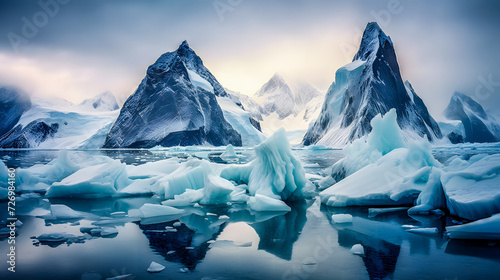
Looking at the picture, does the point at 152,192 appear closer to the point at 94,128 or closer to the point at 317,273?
the point at 317,273

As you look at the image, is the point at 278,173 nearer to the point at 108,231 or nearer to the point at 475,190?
the point at 475,190

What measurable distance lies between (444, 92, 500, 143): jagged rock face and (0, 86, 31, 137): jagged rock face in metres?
121

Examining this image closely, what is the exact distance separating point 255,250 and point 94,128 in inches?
3376

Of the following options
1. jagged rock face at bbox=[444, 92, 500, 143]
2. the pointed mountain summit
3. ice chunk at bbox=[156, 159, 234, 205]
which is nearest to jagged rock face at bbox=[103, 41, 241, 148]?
the pointed mountain summit

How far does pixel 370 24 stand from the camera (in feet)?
277

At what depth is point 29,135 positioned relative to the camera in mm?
69812

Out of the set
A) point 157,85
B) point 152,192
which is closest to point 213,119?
point 157,85

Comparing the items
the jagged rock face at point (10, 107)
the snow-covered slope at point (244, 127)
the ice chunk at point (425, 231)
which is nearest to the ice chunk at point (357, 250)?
the ice chunk at point (425, 231)

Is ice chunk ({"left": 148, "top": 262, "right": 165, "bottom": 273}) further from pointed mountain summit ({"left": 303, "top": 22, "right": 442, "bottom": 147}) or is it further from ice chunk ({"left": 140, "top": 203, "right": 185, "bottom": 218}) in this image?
pointed mountain summit ({"left": 303, "top": 22, "right": 442, "bottom": 147})

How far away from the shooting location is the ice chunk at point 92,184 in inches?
359

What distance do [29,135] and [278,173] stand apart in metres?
78.0

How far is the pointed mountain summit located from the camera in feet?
220

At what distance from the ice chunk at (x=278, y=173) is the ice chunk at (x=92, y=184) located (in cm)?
424

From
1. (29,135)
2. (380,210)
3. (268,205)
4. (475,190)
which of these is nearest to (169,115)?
(29,135)
